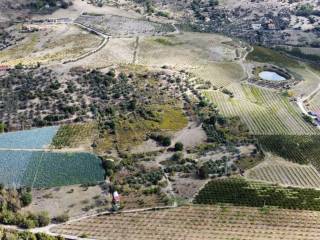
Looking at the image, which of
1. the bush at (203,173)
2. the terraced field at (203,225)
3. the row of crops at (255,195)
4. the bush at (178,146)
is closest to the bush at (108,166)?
the terraced field at (203,225)

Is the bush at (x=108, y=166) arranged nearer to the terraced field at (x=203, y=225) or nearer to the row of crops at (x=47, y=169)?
the row of crops at (x=47, y=169)

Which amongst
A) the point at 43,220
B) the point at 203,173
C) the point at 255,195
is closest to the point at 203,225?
the point at 255,195

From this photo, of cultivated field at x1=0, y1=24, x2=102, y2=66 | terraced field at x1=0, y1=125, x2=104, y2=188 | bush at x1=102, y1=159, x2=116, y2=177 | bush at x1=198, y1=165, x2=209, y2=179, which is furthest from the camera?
cultivated field at x1=0, y1=24, x2=102, y2=66

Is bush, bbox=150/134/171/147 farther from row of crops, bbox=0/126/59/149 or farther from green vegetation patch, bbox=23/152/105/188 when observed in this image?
row of crops, bbox=0/126/59/149

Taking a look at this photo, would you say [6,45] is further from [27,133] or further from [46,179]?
[46,179]

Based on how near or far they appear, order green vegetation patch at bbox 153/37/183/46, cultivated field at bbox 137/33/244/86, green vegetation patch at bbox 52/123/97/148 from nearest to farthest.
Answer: green vegetation patch at bbox 52/123/97/148 < cultivated field at bbox 137/33/244/86 < green vegetation patch at bbox 153/37/183/46

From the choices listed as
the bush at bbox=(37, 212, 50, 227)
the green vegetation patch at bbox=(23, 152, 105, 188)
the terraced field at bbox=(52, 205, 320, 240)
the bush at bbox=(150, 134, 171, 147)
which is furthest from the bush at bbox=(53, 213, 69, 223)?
the bush at bbox=(150, 134, 171, 147)
